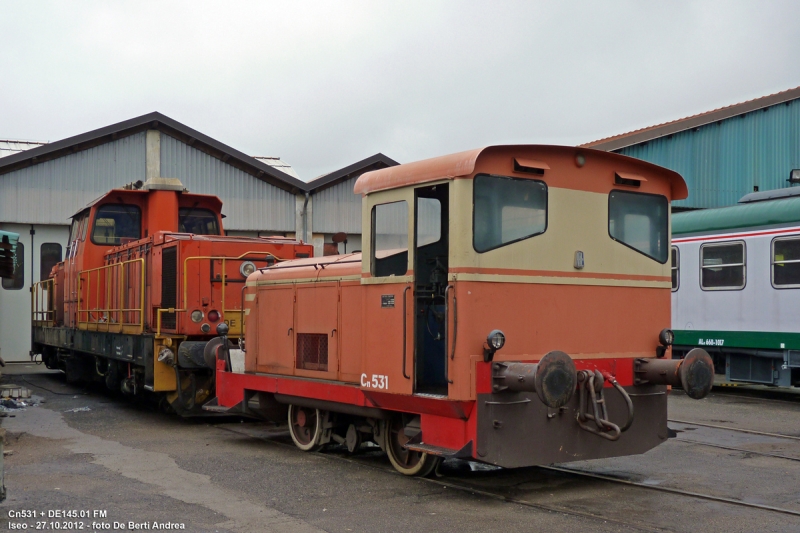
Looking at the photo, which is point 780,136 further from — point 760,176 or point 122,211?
point 122,211

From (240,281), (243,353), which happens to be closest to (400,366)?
(243,353)

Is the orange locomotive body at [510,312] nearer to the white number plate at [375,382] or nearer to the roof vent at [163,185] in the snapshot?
the white number plate at [375,382]

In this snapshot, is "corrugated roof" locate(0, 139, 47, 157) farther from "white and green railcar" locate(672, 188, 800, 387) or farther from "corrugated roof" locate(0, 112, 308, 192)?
"white and green railcar" locate(672, 188, 800, 387)

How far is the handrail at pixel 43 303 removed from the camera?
60.3 ft

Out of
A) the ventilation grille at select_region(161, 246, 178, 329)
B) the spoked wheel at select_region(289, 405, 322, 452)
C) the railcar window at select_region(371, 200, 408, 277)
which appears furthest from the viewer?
the ventilation grille at select_region(161, 246, 178, 329)

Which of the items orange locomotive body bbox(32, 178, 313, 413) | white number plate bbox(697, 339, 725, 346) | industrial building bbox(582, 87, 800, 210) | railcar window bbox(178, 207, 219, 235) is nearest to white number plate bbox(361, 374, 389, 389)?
orange locomotive body bbox(32, 178, 313, 413)

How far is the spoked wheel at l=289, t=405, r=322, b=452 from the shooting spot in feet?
30.2

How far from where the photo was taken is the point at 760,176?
24422 mm

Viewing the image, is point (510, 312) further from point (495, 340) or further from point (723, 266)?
point (723, 266)

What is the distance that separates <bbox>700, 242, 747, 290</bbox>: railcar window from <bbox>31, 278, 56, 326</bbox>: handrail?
13512 millimetres

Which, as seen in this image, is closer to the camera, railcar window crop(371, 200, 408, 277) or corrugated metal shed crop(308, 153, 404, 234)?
railcar window crop(371, 200, 408, 277)

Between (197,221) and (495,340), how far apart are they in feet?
28.2

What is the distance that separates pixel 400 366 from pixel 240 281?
5.21 meters

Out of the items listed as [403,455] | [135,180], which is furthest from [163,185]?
[135,180]
